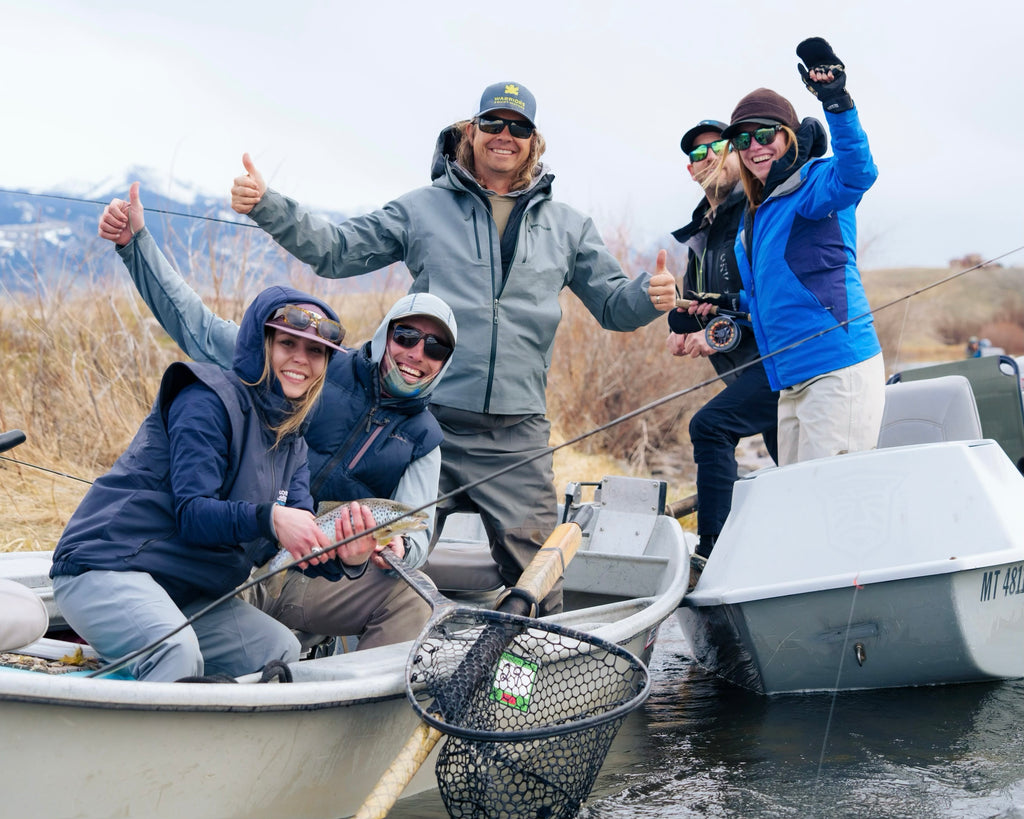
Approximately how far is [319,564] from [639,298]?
6.22ft

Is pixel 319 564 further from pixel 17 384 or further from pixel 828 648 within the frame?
pixel 17 384

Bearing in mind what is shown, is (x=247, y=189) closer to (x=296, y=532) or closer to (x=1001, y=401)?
(x=296, y=532)

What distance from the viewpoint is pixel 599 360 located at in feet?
35.3

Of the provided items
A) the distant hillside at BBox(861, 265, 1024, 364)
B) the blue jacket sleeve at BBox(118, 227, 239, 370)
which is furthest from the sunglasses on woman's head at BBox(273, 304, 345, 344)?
the distant hillside at BBox(861, 265, 1024, 364)

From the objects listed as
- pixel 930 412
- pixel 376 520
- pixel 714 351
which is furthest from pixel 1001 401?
pixel 376 520

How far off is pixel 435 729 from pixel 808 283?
2.27 metres

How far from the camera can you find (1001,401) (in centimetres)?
546

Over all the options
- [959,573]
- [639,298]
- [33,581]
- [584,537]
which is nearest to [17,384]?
[33,581]

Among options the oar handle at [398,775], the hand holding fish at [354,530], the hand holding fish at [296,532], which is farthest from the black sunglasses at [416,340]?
the oar handle at [398,775]

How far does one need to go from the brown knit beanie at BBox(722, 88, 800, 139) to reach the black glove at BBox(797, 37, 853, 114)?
491 mm

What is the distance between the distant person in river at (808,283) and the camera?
419 cm

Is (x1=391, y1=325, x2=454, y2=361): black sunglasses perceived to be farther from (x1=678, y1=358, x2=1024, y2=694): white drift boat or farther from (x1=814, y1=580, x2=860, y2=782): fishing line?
(x1=814, y1=580, x2=860, y2=782): fishing line

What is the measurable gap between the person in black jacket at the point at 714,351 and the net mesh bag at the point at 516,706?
160 cm

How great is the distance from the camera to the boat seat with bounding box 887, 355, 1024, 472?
17.8 ft
